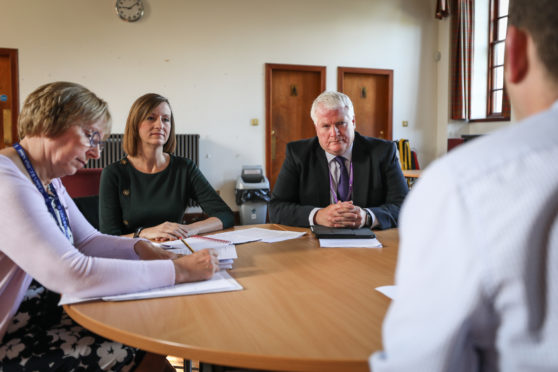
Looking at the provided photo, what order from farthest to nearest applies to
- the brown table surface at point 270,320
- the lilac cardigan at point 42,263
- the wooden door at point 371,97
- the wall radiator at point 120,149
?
1. the wooden door at point 371,97
2. the wall radiator at point 120,149
3. the lilac cardigan at point 42,263
4. the brown table surface at point 270,320

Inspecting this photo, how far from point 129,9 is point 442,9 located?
422 centimetres

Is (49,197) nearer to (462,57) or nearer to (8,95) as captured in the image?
(8,95)

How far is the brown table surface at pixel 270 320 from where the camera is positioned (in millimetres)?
666

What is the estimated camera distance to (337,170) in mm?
2090

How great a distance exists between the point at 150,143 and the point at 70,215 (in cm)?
81

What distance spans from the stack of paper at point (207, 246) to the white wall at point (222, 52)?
398 centimetres

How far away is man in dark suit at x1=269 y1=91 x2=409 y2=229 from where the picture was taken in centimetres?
201

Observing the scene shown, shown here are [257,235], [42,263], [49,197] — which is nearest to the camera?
[42,263]

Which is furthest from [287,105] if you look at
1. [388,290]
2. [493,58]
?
[388,290]

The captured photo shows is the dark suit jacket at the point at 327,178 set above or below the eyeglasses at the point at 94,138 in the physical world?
below

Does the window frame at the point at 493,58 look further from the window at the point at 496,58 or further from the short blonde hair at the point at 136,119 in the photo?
the short blonde hair at the point at 136,119

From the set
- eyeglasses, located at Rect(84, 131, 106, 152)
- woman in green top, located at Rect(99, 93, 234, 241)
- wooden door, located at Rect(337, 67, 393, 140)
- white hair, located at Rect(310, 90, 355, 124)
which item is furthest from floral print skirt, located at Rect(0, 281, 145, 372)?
wooden door, located at Rect(337, 67, 393, 140)

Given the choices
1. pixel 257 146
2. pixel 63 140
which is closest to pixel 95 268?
pixel 63 140

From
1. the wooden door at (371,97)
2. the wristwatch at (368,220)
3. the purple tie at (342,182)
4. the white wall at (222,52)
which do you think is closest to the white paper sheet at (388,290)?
the wristwatch at (368,220)
